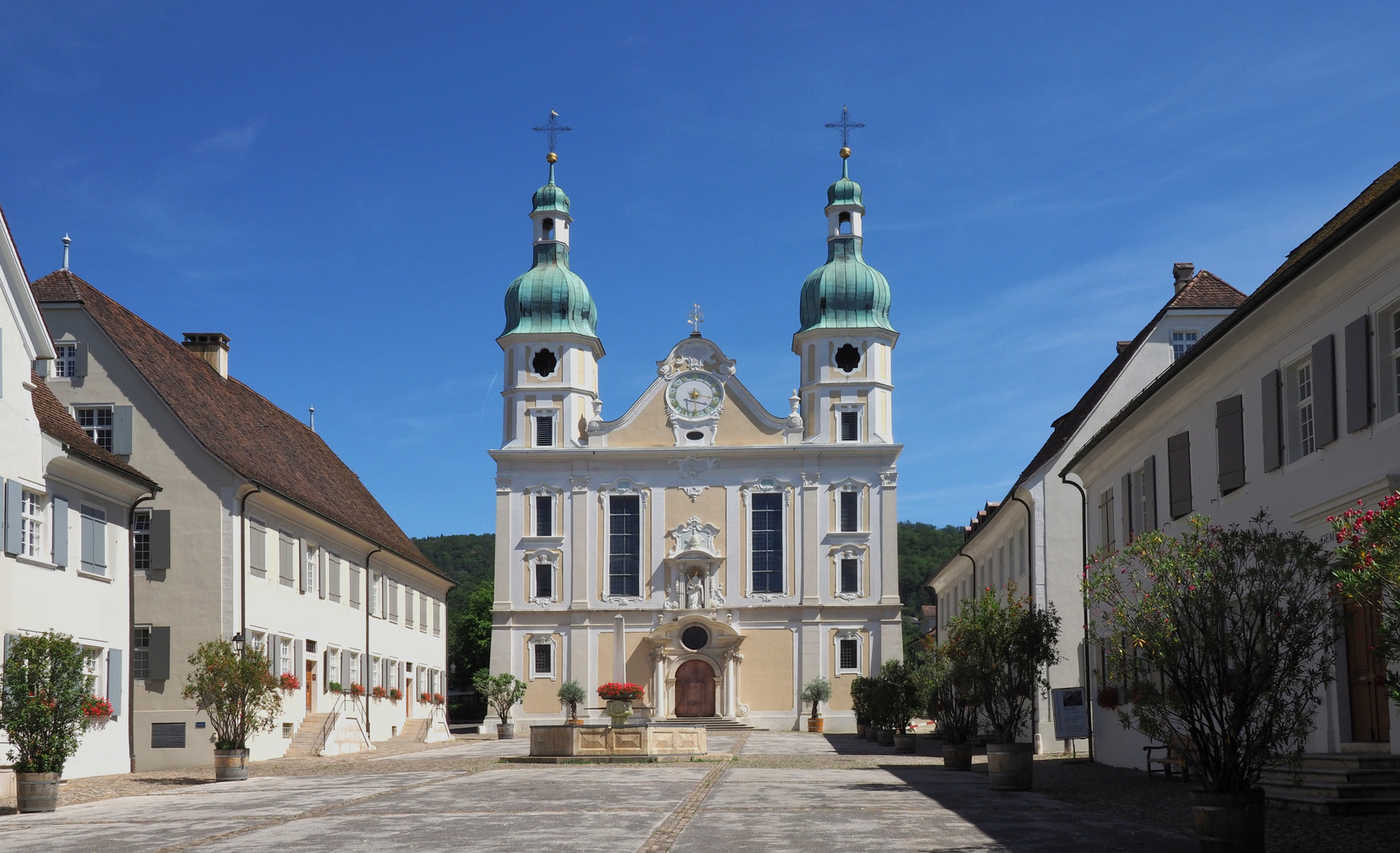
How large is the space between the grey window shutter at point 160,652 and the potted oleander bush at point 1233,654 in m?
25.3

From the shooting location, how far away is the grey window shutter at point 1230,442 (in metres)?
20.5

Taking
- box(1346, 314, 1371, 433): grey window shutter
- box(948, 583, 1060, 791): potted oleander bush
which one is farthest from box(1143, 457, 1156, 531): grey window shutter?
box(1346, 314, 1371, 433): grey window shutter

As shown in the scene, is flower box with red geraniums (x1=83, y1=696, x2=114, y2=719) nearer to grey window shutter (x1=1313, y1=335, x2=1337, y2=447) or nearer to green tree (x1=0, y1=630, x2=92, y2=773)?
green tree (x1=0, y1=630, x2=92, y2=773)

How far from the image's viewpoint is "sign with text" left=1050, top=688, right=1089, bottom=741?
3009 centimetres

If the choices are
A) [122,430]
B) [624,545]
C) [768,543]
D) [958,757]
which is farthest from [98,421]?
[768,543]

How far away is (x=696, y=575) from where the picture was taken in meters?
62.3

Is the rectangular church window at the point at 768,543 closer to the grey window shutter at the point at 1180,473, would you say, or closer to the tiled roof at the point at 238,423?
the tiled roof at the point at 238,423

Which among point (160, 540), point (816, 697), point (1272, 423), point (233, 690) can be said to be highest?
point (1272, 423)

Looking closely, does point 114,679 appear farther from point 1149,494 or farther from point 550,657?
point 550,657

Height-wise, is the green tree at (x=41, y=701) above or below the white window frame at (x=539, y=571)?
below

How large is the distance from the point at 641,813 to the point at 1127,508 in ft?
42.1

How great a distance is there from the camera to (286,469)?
4156cm

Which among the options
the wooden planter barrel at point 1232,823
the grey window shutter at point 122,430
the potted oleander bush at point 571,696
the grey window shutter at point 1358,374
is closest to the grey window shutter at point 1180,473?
the grey window shutter at point 1358,374

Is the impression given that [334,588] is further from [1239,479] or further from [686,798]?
[1239,479]
